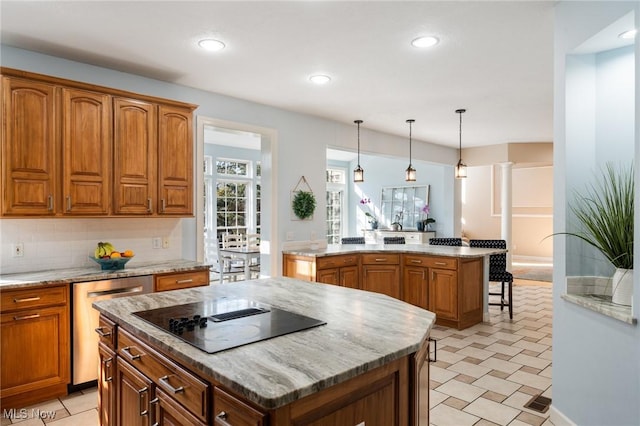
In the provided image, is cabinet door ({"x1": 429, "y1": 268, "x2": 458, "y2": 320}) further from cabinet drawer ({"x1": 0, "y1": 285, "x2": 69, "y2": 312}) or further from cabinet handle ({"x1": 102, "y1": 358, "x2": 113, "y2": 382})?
cabinet drawer ({"x1": 0, "y1": 285, "x2": 69, "y2": 312})

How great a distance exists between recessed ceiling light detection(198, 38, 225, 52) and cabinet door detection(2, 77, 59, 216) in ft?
3.84

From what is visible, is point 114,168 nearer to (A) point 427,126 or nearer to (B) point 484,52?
(B) point 484,52

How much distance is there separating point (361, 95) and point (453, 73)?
1.06m

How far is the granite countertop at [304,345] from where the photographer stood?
112cm

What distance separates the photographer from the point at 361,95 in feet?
14.3

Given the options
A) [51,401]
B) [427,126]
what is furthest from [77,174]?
[427,126]

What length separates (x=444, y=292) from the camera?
14.8 feet

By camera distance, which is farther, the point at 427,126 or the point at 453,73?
the point at 427,126

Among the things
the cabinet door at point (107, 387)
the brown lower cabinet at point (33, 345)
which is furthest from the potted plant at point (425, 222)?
the cabinet door at point (107, 387)

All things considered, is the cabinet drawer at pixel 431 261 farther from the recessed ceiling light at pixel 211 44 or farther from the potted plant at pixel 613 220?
the recessed ceiling light at pixel 211 44

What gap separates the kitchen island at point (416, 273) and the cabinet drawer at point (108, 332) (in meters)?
2.68

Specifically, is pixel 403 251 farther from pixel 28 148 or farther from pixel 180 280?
pixel 28 148

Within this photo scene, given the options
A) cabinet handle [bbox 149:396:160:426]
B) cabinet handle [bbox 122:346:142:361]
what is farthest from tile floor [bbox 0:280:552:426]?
cabinet handle [bbox 122:346:142:361]

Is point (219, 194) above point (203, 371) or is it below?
above
